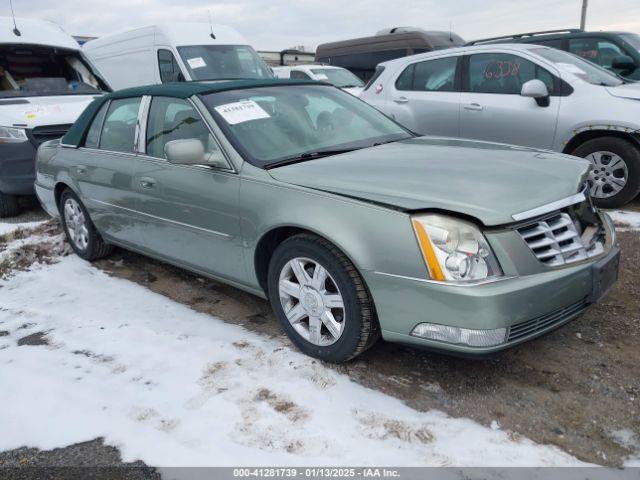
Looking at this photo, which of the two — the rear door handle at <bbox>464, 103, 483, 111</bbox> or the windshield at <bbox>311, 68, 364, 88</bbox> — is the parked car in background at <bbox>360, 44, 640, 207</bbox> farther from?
the windshield at <bbox>311, 68, 364, 88</bbox>

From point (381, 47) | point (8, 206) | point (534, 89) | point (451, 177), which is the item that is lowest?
point (8, 206)

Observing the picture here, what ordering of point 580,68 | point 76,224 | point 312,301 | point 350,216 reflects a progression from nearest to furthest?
point 350,216 → point 312,301 → point 76,224 → point 580,68

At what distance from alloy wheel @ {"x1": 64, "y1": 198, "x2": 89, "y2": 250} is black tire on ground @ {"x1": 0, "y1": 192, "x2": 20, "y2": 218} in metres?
1.86

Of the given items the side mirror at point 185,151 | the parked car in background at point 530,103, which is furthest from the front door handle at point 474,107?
the side mirror at point 185,151

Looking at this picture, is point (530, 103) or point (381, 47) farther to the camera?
point (381, 47)

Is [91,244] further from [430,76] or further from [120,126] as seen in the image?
[430,76]

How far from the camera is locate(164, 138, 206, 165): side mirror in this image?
3.22 metres

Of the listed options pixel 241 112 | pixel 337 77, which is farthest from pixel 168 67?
pixel 241 112

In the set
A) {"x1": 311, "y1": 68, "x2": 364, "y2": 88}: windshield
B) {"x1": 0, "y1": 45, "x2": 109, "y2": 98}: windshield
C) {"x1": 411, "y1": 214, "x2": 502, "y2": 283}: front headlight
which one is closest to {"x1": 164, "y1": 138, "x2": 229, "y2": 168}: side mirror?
{"x1": 411, "y1": 214, "x2": 502, "y2": 283}: front headlight

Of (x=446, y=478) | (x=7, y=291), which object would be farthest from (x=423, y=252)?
(x=7, y=291)

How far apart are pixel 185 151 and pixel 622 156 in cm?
430

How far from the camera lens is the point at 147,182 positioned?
3.85 metres

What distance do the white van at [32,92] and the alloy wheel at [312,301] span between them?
4574mm

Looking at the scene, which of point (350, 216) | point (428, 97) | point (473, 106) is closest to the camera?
point (350, 216)
